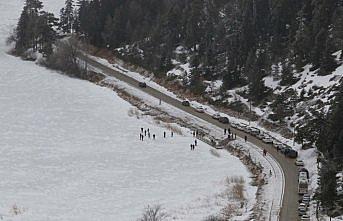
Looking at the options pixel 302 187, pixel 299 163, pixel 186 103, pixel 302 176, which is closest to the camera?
pixel 302 187

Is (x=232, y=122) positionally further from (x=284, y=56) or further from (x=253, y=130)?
(x=284, y=56)

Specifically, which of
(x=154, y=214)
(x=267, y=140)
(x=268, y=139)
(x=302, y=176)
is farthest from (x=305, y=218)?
(x=268, y=139)

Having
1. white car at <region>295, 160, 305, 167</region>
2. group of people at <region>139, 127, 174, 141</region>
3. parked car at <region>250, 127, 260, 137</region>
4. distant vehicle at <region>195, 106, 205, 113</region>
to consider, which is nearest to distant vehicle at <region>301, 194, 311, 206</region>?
white car at <region>295, 160, 305, 167</region>

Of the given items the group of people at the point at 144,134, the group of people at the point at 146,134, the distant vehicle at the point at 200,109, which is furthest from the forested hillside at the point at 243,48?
the group of people at the point at 144,134

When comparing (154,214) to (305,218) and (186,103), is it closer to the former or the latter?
(305,218)

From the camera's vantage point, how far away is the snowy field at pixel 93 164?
50547 millimetres

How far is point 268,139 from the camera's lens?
223 feet

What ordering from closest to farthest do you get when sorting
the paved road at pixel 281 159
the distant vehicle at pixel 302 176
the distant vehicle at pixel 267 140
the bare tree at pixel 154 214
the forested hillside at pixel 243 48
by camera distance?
the bare tree at pixel 154 214 < the paved road at pixel 281 159 < the distant vehicle at pixel 302 176 < the distant vehicle at pixel 267 140 < the forested hillside at pixel 243 48

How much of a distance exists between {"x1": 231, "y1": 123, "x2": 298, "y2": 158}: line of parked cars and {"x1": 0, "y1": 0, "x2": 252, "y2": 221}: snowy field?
17.1 feet

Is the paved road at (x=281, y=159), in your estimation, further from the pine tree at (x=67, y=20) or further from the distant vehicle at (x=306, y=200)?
the pine tree at (x=67, y=20)

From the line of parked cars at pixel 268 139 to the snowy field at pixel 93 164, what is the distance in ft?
17.1

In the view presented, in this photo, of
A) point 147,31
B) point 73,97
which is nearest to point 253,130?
point 73,97

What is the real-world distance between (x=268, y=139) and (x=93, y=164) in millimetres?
21596

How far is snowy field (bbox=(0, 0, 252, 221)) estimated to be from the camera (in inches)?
1990
